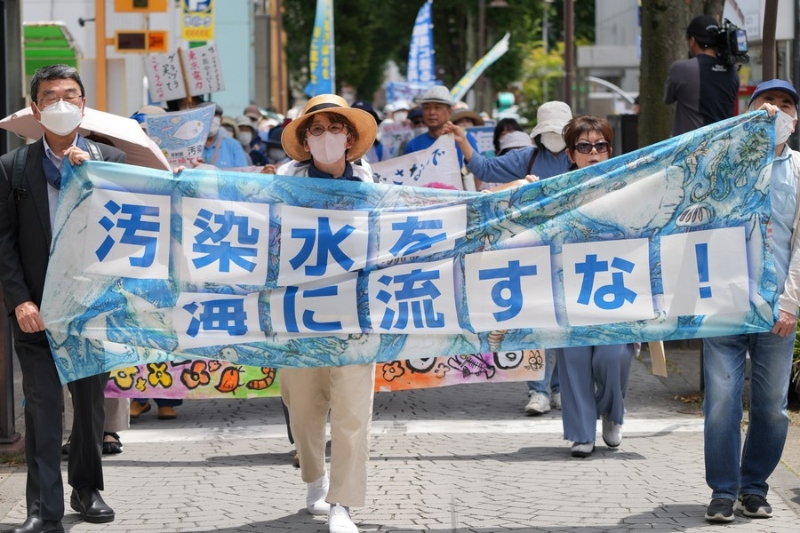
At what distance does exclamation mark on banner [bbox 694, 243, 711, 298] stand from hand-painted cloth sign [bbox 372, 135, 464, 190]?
176 inches

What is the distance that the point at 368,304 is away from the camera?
20.2 ft

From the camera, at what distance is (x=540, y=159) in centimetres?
919

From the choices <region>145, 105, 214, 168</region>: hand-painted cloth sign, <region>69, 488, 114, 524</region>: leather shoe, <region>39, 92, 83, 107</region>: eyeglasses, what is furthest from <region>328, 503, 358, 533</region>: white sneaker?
<region>145, 105, 214, 168</region>: hand-painted cloth sign

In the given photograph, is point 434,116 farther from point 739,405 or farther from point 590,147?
point 739,405

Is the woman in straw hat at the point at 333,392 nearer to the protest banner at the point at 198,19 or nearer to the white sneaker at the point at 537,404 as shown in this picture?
the white sneaker at the point at 537,404

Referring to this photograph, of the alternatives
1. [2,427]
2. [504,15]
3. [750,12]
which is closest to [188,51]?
[2,427]

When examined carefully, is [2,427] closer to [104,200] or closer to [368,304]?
[104,200]

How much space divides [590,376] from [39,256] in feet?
10.8

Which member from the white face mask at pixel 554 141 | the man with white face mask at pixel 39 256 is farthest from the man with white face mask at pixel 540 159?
the man with white face mask at pixel 39 256

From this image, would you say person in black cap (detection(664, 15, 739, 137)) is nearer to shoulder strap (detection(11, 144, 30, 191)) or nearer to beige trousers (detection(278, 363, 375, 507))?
beige trousers (detection(278, 363, 375, 507))

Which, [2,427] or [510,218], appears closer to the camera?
[510,218]

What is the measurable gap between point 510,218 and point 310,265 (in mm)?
938

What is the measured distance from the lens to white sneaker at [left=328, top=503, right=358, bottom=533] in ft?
Answer: 19.2

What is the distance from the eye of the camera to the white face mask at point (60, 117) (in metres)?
5.89
